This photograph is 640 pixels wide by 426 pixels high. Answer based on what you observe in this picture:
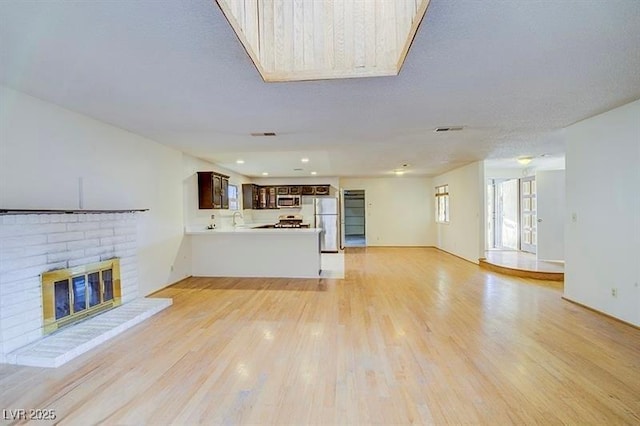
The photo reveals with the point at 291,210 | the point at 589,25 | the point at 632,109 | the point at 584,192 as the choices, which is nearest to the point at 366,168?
the point at 291,210

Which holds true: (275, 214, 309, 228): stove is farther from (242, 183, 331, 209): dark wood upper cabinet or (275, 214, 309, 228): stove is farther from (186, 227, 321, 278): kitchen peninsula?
(186, 227, 321, 278): kitchen peninsula

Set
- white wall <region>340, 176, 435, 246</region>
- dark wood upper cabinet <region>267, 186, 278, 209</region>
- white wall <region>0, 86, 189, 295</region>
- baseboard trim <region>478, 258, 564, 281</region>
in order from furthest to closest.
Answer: white wall <region>340, 176, 435, 246</region> < dark wood upper cabinet <region>267, 186, 278, 209</region> < baseboard trim <region>478, 258, 564, 281</region> < white wall <region>0, 86, 189, 295</region>

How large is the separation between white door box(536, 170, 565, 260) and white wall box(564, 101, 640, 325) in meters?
2.22

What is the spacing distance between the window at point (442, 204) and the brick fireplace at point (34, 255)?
326 inches

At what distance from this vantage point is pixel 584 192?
13.2 feet

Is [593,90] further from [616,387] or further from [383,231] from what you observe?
[383,231]

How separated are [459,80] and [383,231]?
25.8ft

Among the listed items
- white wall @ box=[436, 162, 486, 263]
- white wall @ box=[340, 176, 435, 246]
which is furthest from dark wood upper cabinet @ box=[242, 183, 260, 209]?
white wall @ box=[436, 162, 486, 263]

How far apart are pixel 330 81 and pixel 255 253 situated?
4.06m

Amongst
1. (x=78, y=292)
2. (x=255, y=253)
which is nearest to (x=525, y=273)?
(x=255, y=253)

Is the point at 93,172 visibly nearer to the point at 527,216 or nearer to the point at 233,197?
the point at 233,197

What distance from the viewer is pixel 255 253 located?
6.00m

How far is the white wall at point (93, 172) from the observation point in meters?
2.86

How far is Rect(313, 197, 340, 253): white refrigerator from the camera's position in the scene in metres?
9.30
